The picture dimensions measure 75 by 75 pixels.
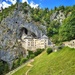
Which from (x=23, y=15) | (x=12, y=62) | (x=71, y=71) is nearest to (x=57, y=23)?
(x=23, y=15)

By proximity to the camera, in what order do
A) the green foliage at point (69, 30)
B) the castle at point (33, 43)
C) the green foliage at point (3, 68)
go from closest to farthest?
the green foliage at point (69, 30), the green foliage at point (3, 68), the castle at point (33, 43)

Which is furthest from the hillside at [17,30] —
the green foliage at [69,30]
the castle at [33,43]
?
the green foliage at [69,30]

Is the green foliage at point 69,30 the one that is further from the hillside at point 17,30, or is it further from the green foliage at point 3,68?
the green foliage at point 3,68

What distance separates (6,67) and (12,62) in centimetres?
357

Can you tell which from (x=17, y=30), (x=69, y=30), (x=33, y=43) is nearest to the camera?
(x=69, y=30)

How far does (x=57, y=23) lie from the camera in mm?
122375

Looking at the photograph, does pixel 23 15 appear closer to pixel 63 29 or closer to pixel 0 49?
pixel 0 49

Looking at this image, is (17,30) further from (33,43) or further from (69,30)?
(69,30)

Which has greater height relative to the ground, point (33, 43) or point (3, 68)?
point (33, 43)

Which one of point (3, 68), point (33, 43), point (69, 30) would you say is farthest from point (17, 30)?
point (69, 30)

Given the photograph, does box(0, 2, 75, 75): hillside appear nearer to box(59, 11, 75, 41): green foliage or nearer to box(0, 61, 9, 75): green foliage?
box(0, 61, 9, 75): green foliage

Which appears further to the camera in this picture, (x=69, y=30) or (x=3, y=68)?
(x=3, y=68)

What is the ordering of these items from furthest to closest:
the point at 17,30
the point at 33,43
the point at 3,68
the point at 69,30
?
the point at 17,30 < the point at 33,43 < the point at 3,68 < the point at 69,30

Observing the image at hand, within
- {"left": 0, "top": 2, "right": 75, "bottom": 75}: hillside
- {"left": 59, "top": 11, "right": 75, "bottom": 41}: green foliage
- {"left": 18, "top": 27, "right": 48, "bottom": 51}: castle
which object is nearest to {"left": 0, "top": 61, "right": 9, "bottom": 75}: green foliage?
{"left": 0, "top": 2, "right": 75, "bottom": 75}: hillside
